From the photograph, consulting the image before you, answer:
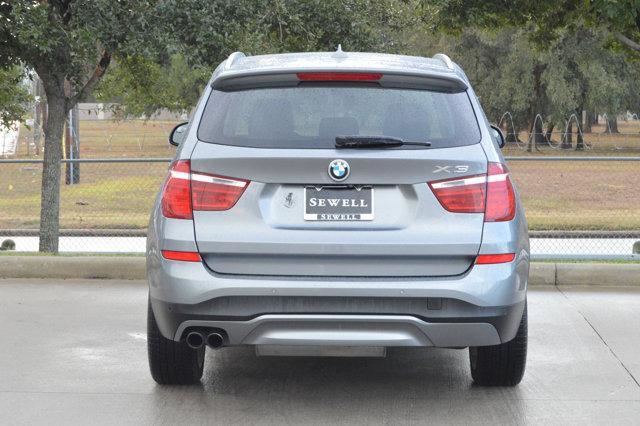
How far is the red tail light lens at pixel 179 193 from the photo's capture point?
17.6ft

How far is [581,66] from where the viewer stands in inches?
2007

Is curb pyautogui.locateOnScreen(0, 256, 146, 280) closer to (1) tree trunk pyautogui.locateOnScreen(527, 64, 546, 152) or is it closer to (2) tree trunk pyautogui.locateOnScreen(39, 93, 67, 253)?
(2) tree trunk pyautogui.locateOnScreen(39, 93, 67, 253)

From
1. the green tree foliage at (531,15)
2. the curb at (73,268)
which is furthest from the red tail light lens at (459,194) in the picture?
the green tree foliage at (531,15)

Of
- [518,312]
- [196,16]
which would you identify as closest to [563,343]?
[518,312]

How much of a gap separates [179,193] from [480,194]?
1488 mm

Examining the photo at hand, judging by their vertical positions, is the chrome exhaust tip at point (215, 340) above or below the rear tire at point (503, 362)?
above

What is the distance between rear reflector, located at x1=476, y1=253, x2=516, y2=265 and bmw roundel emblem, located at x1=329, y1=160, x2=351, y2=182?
30.1 inches

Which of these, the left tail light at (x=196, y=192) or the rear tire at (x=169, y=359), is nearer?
the left tail light at (x=196, y=192)

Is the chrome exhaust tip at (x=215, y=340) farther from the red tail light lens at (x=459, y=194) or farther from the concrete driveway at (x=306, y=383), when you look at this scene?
the red tail light lens at (x=459, y=194)

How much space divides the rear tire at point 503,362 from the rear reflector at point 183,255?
177 cm

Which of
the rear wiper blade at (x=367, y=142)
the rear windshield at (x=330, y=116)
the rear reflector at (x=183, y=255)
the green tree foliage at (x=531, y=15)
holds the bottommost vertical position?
the rear reflector at (x=183, y=255)

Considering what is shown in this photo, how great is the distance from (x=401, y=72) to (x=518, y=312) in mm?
1358

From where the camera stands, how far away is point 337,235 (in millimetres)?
5223

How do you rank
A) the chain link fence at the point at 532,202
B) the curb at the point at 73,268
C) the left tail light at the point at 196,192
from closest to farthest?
1. the left tail light at the point at 196,192
2. the curb at the point at 73,268
3. the chain link fence at the point at 532,202
